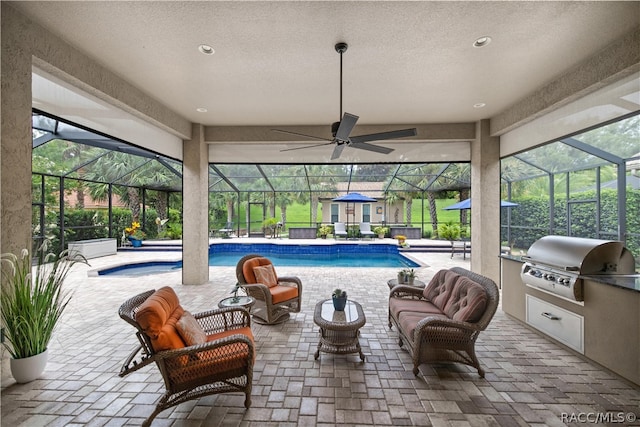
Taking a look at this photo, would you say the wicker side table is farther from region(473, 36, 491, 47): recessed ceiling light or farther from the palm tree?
the palm tree

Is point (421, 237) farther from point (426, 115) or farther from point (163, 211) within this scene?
point (163, 211)

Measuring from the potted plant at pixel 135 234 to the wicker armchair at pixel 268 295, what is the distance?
30.9 ft

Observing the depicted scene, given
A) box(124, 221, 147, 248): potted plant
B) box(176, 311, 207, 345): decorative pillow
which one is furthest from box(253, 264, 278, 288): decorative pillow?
box(124, 221, 147, 248): potted plant

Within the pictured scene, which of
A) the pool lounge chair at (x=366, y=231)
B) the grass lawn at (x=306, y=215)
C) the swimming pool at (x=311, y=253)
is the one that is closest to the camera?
the swimming pool at (x=311, y=253)

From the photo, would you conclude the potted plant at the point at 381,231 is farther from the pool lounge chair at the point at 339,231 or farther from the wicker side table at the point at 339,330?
the wicker side table at the point at 339,330

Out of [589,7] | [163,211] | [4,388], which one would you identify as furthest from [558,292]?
[163,211]

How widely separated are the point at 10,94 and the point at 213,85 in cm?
210

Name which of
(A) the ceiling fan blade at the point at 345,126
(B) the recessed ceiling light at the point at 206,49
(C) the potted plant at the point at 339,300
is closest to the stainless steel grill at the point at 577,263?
(C) the potted plant at the point at 339,300

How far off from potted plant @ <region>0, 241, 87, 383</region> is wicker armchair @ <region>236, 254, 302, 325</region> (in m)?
1.87

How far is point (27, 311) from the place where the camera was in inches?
91.9

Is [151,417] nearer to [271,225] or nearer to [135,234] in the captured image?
[271,225]

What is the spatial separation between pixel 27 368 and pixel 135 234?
10.6 meters

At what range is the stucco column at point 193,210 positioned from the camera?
570cm

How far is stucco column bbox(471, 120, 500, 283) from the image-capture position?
17.4ft
